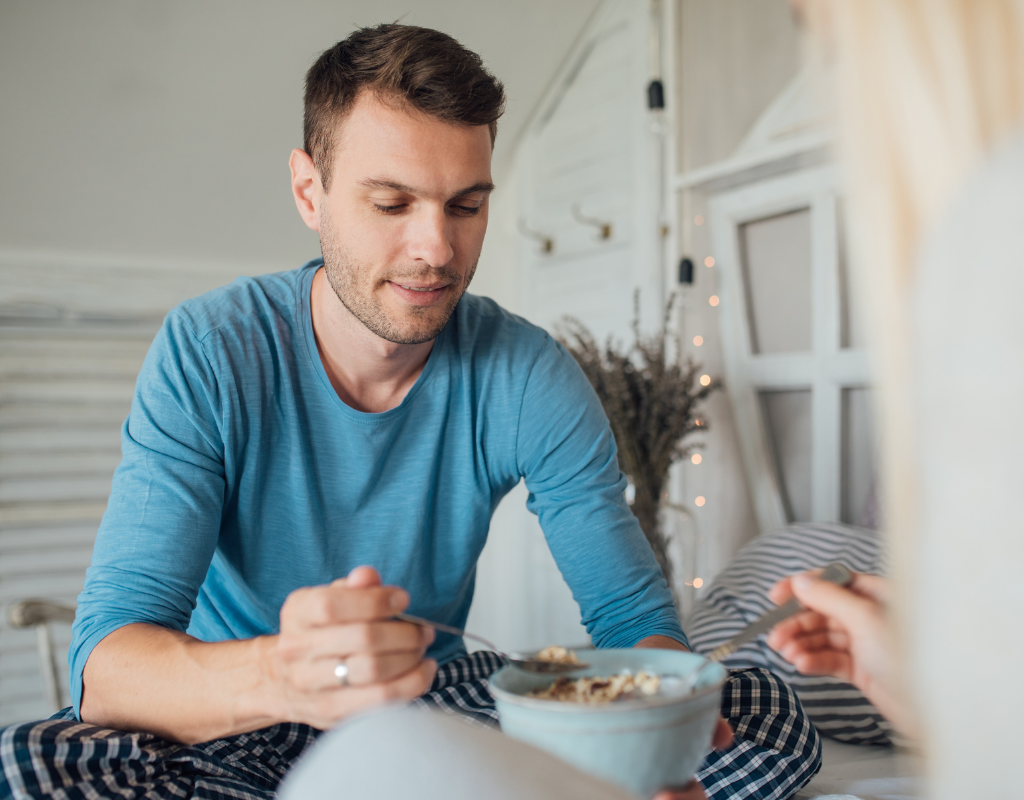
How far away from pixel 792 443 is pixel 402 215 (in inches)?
64.0

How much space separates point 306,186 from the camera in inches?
51.9

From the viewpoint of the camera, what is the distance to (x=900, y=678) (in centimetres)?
52

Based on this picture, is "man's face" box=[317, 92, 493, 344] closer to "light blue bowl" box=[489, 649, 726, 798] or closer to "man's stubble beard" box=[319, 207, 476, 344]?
"man's stubble beard" box=[319, 207, 476, 344]

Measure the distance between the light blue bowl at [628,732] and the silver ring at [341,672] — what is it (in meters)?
0.14

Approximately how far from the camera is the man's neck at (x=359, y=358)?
1260mm

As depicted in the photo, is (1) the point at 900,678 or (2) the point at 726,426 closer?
(1) the point at 900,678

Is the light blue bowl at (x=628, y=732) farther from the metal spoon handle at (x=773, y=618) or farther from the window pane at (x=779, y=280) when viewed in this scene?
the window pane at (x=779, y=280)

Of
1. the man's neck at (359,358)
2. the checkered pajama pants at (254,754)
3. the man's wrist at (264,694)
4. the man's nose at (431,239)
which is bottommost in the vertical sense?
the checkered pajama pants at (254,754)

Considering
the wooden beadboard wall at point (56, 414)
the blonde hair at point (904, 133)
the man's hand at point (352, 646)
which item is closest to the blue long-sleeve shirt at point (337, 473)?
the man's hand at point (352, 646)

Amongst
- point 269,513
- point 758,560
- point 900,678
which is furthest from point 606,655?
point 758,560

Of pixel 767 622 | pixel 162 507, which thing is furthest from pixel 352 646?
pixel 162 507

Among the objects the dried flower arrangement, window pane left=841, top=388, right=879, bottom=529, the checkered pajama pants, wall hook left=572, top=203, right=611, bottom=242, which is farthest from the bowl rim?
wall hook left=572, top=203, right=611, bottom=242

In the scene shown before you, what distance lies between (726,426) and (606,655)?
1810 mm

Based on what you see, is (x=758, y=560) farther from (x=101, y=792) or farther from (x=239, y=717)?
(x=101, y=792)
